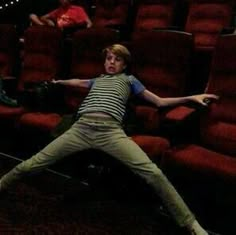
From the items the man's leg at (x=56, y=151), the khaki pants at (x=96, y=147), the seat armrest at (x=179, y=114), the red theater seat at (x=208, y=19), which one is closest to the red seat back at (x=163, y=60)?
the seat armrest at (x=179, y=114)

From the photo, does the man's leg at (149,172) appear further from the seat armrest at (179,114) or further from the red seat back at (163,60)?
the red seat back at (163,60)

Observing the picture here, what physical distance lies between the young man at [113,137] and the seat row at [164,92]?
78 mm

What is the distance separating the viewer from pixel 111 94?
2025 mm

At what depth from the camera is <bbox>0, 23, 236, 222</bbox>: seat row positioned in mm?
1752

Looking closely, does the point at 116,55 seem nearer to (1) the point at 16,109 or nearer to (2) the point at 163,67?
(2) the point at 163,67

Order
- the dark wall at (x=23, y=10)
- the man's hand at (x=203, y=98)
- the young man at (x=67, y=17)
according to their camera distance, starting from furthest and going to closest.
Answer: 1. the dark wall at (x=23, y=10)
2. the young man at (x=67, y=17)
3. the man's hand at (x=203, y=98)

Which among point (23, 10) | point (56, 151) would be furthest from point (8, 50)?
point (23, 10)

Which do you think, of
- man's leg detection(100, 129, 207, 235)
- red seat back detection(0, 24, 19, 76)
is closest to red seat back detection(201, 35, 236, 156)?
man's leg detection(100, 129, 207, 235)

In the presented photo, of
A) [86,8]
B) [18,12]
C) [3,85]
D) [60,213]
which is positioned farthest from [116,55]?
[18,12]

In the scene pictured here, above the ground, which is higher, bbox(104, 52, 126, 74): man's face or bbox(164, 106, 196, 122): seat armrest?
bbox(104, 52, 126, 74): man's face

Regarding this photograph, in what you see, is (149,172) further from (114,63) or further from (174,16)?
(174,16)

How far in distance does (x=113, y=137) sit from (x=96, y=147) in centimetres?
8

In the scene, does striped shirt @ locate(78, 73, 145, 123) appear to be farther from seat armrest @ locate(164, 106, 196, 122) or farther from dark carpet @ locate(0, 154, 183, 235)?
dark carpet @ locate(0, 154, 183, 235)

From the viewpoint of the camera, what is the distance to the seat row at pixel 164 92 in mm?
1752
